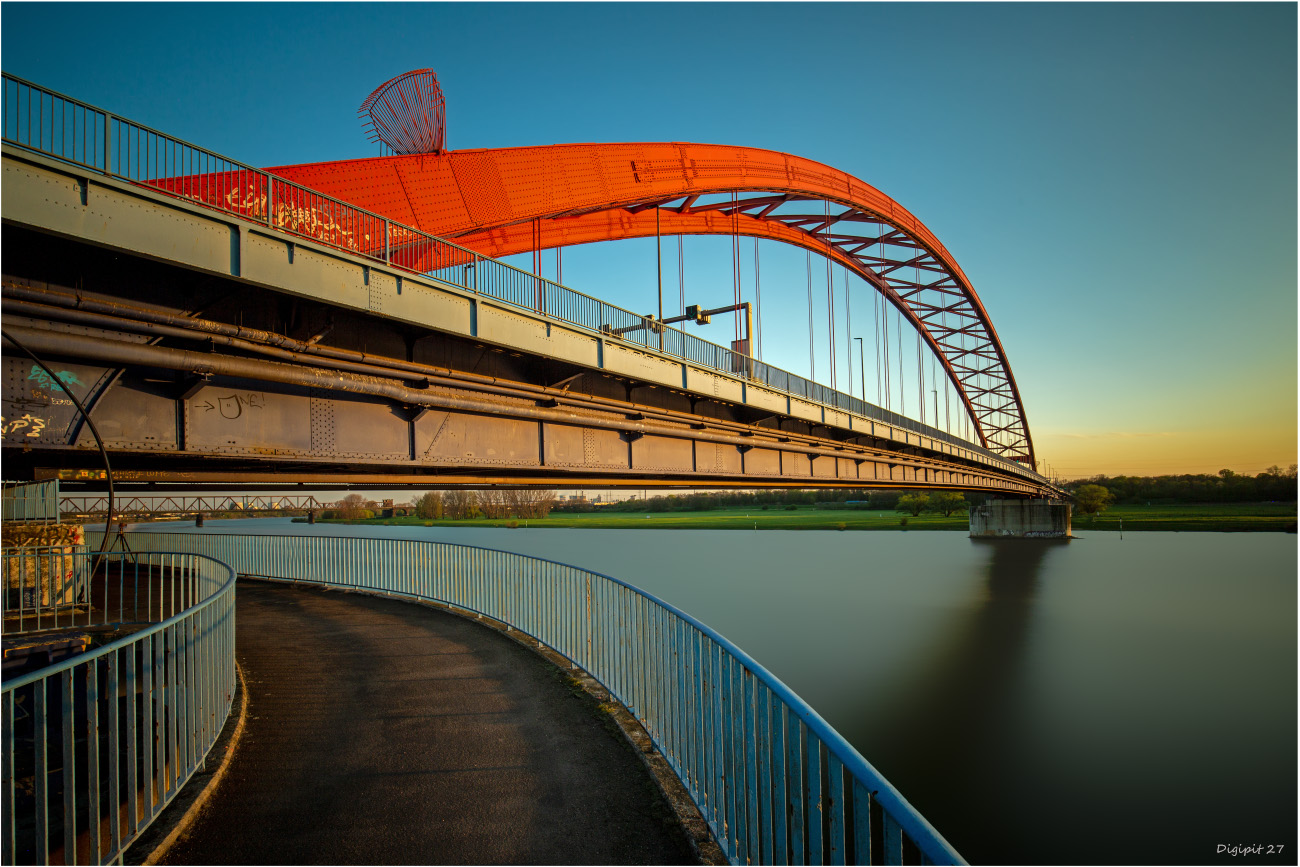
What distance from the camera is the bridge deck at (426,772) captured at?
4051 mm

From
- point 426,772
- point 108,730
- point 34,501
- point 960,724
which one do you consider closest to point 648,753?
point 426,772

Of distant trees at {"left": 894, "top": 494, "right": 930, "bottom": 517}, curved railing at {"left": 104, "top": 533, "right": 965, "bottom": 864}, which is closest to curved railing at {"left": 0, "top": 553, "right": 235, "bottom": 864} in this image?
curved railing at {"left": 104, "top": 533, "right": 965, "bottom": 864}

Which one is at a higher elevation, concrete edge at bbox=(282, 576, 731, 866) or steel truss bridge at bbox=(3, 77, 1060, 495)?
steel truss bridge at bbox=(3, 77, 1060, 495)

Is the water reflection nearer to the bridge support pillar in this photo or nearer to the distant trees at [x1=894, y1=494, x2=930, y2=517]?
the bridge support pillar

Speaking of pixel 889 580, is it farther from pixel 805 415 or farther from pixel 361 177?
pixel 361 177

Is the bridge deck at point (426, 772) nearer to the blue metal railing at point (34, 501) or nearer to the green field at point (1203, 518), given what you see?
the blue metal railing at point (34, 501)

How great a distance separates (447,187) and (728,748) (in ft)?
47.9

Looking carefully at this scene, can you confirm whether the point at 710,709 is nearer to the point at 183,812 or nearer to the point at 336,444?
the point at 183,812

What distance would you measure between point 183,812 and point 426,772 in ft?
5.03

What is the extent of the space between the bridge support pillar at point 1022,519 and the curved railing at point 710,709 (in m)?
63.4

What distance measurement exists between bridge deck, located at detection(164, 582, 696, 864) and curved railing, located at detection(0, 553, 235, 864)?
391 millimetres

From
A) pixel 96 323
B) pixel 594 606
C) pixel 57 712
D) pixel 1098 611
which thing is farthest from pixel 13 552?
pixel 1098 611

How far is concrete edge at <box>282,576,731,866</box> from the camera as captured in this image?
408 cm

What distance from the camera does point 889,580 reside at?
3588 centimetres
